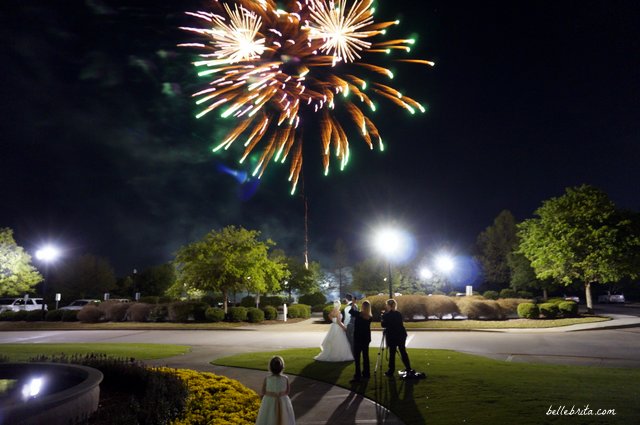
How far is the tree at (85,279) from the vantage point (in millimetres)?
66375

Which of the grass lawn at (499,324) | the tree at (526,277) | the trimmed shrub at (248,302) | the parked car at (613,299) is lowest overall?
the parked car at (613,299)

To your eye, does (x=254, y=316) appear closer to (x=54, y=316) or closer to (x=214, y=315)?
(x=214, y=315)

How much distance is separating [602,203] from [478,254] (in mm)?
42706

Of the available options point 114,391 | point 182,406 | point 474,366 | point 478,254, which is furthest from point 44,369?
point 478,254

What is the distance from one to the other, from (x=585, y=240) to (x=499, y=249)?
122ft

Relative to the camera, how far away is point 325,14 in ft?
66.9

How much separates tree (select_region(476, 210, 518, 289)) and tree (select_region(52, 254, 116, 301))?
192 ft

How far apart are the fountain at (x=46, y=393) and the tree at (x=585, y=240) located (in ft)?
114

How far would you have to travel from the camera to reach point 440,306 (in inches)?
1227

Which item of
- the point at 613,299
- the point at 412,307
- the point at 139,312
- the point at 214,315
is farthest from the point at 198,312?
the point at 613,299

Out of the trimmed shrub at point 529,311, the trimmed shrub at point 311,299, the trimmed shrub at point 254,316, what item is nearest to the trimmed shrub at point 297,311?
the trimmed shrub at point 254,316

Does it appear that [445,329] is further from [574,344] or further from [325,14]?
[325,14]

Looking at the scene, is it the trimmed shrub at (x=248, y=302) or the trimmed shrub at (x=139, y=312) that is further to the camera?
the trimmed shrub at (x=248, y=302)

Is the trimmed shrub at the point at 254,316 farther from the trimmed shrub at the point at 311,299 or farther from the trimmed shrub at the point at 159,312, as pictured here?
the trimmed shrub at the point at 311,299
